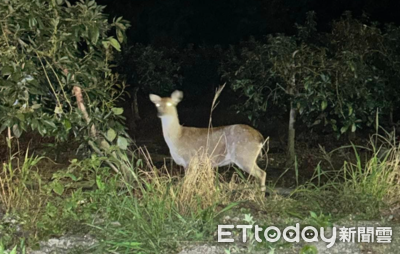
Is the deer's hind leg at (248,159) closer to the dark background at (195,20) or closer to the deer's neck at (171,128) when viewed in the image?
the deer's neck at (171,128)

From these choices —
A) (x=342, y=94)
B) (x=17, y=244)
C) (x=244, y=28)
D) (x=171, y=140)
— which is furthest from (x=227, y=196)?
(x=244, y=28)

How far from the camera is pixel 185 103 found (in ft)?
69.2

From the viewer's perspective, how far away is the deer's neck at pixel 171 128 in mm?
8414

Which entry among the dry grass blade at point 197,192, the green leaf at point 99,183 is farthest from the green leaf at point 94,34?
the dry grass blade at point 197,192

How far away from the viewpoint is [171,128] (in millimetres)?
8438

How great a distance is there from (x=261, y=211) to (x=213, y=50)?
1653 centimetres

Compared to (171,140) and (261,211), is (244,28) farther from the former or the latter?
(261,211)

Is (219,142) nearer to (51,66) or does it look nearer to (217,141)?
(217,141)

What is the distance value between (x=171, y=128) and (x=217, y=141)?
608mm

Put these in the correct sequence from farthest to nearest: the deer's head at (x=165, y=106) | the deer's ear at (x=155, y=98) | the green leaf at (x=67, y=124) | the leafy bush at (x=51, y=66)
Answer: the deer's head at (x=165, y=106)
the deer's ear at (x=155, y=98)
the green leaf at (x=67, y=124)
the leafy bush at (x=51, y=66)

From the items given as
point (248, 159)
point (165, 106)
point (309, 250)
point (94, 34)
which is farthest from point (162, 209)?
point (165, 106)

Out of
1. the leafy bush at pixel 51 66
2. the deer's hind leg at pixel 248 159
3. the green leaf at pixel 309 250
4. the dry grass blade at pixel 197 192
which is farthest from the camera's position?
the deer's hind leg at pixel 248 159

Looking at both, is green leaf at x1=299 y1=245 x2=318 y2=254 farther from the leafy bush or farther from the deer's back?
the deer's back

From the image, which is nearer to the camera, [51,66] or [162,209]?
[162,209]
